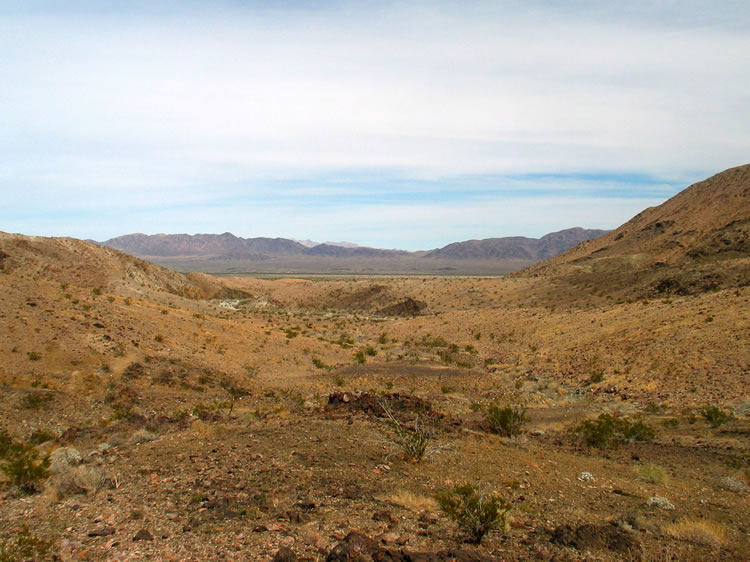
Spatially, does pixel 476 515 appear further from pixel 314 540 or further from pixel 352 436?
pixel 352 436

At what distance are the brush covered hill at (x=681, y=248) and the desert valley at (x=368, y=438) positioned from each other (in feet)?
40.8

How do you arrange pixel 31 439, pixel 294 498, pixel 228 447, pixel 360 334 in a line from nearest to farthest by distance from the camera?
pixel 294 498, pixel 228 447, pixel 31 439, pixel 360 334

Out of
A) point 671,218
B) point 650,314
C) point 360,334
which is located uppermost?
point 671,218

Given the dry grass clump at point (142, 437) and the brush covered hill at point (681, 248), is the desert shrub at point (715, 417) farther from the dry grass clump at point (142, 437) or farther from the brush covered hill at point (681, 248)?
the brush covered hill at point (681, 248)

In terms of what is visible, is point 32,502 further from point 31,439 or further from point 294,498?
point 31,439

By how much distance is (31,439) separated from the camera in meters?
10.9

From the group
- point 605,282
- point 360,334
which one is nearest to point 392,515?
point 360,334

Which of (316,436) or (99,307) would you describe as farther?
(99,307)

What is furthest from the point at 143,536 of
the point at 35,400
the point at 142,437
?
the point at 35,400

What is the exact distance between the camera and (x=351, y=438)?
11.2 metres

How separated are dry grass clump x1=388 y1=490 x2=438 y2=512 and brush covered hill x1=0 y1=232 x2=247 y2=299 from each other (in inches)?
1486

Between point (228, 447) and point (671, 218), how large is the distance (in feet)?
250

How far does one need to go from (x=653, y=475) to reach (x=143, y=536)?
9023mm

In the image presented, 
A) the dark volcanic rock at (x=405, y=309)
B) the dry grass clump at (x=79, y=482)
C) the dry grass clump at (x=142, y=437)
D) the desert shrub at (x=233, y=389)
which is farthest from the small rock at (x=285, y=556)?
the dark volcanic rock at (x=405, y=309)
